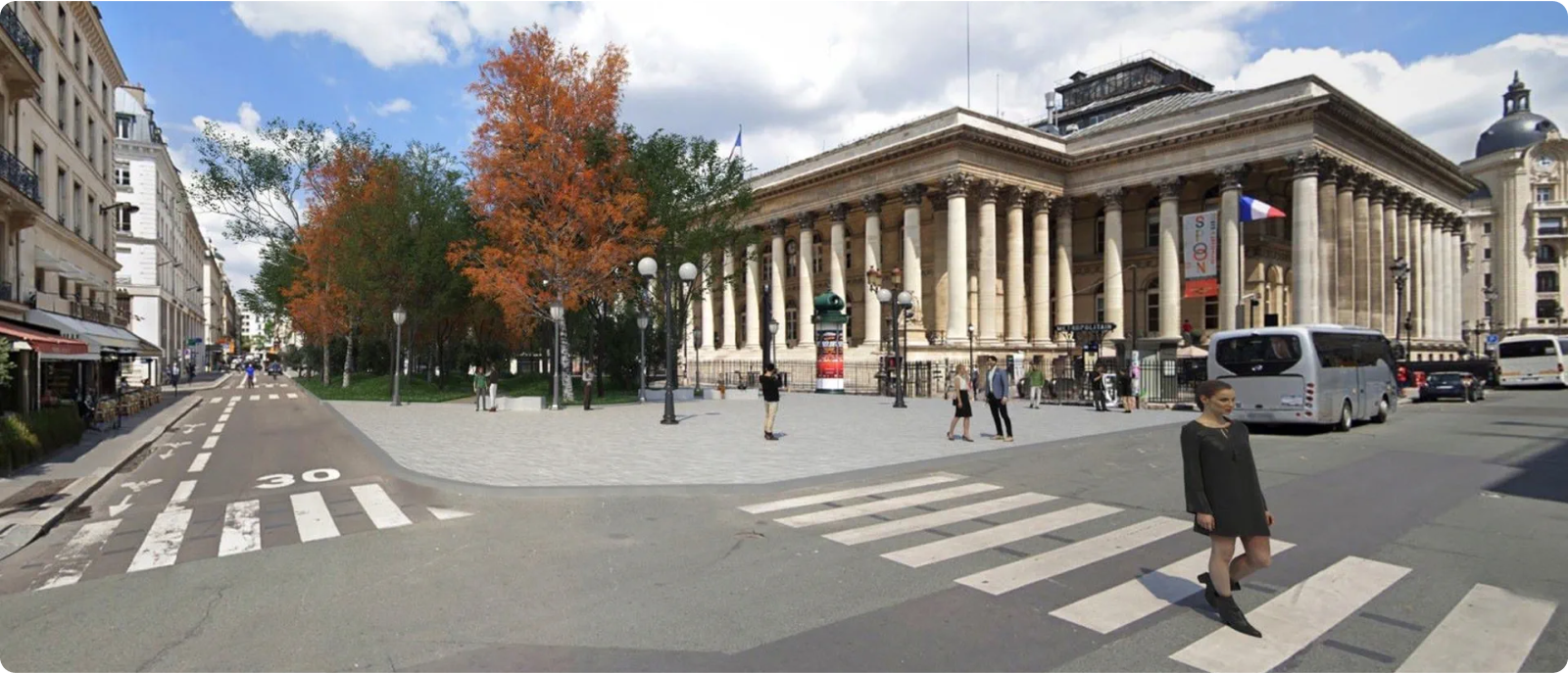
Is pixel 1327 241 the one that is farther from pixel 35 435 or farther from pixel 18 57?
pixel 18 57

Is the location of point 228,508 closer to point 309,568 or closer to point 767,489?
point 309,568

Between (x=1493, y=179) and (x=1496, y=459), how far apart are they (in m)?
93.0

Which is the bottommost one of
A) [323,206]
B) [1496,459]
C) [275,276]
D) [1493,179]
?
[1496,459]

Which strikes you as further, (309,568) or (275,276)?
(275,276)

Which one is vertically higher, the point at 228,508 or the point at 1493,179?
the point at 1493,179

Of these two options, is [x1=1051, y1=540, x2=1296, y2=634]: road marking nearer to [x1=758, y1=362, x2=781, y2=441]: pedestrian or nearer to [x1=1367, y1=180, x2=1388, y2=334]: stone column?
[x1=758, y1=362, x2=781, y2=441]: pedestrian

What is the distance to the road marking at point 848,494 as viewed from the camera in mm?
8805

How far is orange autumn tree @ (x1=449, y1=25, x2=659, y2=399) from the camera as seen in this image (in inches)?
1022

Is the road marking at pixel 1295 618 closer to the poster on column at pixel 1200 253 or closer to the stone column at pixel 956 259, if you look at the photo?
the poster on column at pixel 1200 253

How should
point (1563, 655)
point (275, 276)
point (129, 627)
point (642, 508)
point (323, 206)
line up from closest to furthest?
point (1563, 655), point (129, 627), point (642, 508), point (323, 206), point (275, 276)

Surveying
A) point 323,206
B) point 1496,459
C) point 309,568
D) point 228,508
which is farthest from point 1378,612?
point 323,206

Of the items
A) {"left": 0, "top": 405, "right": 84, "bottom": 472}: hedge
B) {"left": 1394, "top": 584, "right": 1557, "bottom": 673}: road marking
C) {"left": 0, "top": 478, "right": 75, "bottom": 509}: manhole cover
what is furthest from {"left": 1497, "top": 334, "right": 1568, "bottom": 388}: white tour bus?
{"left": 0, "top": 405, "right": 84, "bottom": 472}: hedge

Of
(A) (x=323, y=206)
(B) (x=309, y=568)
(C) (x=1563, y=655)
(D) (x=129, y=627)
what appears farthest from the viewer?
(A) (x=323, y=206)

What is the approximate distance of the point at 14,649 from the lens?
469 cm
